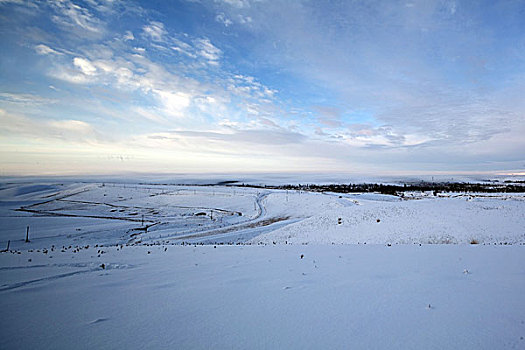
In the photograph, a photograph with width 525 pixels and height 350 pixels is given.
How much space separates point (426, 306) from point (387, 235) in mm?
12158

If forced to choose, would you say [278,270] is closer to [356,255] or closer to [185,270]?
[185,270]

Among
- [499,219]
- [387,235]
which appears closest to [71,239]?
[387,235]

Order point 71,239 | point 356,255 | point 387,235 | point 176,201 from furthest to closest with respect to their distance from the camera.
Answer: point 176,201
point 71,239
point 387,235
point 356,255

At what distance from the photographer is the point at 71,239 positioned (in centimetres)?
2252

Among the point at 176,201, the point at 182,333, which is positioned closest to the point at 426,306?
the point at 182,333

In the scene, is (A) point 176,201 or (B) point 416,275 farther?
(A) point 176,201

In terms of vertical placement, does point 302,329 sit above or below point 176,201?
Result: above

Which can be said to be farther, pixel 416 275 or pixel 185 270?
pixel 185 270

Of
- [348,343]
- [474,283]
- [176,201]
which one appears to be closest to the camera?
[348,343]

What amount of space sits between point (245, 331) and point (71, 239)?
26.4 meters

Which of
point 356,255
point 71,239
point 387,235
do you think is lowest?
point 71,239

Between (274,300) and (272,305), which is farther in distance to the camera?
(274,300)

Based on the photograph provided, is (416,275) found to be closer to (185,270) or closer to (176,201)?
(185,270)

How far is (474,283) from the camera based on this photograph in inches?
178
